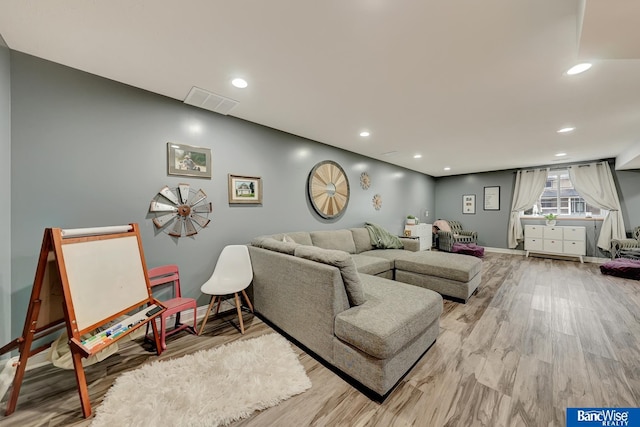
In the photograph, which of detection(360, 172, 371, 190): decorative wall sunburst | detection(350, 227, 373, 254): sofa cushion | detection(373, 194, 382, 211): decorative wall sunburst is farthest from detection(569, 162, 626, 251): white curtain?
detection(350, 227, 373, 254): sofa cushion

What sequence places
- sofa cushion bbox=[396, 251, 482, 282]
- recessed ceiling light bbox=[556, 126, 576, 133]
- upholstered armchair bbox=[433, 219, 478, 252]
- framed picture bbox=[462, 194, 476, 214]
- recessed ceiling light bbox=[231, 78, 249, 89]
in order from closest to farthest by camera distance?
1. recessed ceiling light bbox=[231, 78, 249, 89]
2. sofa cushion bbox=[396, 251, 482, 282]
3. recessed ceiling light bbox=[556, 126, 576, 133]
4. upholstered armchair bbox=[433, 219, 478, 252]
5. framed picture bbox=[462, 194, 476, 214]

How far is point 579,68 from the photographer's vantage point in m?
1.81

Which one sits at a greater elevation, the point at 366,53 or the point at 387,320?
the point at 366,53

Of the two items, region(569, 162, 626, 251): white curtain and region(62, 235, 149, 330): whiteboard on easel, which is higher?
region(569, 162, 626, 251): white curtain

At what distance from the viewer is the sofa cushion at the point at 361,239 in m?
4.13

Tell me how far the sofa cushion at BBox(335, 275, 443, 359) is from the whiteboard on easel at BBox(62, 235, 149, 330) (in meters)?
1.60

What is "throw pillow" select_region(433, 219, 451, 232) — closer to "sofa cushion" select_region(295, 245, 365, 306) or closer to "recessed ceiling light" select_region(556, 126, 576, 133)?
"recessed ceiling light" select_region(556, 126, 576, 133)

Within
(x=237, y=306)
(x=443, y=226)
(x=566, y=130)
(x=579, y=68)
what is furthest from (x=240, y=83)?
(x=443, y=226)

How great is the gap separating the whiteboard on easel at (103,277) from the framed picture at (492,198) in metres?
7.86

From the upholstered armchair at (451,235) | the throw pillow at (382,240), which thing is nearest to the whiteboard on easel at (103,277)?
the throw pillow at (382,240)

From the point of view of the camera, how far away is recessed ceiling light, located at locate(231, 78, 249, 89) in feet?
6.79

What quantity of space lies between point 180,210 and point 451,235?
6.06m

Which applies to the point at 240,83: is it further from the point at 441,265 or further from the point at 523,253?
the point at 523,253

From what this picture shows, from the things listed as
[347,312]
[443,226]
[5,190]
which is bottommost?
[347,312]
